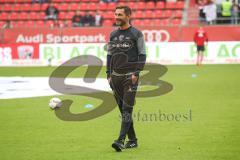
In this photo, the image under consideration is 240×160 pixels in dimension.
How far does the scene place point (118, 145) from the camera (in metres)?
10.3

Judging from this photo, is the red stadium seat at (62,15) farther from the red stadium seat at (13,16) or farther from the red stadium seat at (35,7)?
the red stadium seat at (13,16)

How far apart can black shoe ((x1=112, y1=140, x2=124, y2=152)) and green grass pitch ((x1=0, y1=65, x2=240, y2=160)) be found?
0.40 feet

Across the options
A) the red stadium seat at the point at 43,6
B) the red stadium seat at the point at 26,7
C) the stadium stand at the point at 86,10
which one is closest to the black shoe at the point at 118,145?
the stadium stand at the point at 86,10

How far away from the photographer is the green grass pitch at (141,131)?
1025cm

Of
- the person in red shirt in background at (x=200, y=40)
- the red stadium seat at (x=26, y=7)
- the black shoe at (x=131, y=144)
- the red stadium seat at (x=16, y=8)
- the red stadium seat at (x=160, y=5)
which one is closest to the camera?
the black shoe at (x=131, y=144)

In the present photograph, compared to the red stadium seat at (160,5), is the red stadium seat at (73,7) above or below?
below

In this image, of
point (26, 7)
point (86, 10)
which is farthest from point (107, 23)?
point (26, 7)

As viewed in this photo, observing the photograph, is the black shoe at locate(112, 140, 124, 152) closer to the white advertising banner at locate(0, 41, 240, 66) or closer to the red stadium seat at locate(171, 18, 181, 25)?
the white advertising banner at locate(0, 41, 240, 66)

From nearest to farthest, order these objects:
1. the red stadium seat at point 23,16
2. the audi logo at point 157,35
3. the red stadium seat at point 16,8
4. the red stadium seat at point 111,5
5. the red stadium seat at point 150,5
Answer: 1. the audi logo at point 157,35
2. the red stadium seat at point 150,5
3. the red stadium seat at point 111,5
4. the red stadium seat at point 23,16
5. the red stadium seat at point 16,8

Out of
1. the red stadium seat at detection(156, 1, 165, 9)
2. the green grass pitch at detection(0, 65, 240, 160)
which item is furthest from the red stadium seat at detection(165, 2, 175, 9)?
the green grass pitch at detection(0, 65, 240, 160)

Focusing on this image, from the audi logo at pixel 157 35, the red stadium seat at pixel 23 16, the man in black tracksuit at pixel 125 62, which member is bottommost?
the audi logo at pixel 157 35

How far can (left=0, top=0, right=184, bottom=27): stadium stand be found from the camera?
122 feet

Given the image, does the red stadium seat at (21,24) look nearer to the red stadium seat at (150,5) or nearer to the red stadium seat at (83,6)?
the red stadium seat at (83,6)

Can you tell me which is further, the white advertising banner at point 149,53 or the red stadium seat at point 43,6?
the red stadium seat at point 43,6
